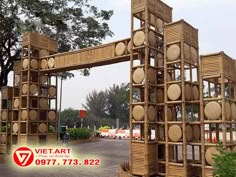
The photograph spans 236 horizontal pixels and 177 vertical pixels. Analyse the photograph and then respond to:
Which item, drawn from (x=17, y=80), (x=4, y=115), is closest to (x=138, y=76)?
(x=17, y=80)

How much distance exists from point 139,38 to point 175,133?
2619mm

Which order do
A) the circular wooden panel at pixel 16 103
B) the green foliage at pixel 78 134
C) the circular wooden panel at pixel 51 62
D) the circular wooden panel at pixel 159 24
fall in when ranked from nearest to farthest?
the circular wooden panel at pixel 159 24 < the circular wooden panel at pixel 51 62 < the circular wooden panel at pixel 16 103 < the green foliage at pixel 78 134

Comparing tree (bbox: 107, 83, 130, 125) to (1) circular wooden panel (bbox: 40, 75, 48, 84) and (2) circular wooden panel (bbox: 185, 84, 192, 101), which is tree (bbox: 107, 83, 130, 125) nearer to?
(1) circular wooden panel (bbox: 40, 75, 48, 84)

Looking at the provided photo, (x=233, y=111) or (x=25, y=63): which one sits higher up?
(x=25, y=63)

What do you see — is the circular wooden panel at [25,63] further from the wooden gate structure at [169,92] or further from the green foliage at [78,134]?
the green foliage at [78,134]

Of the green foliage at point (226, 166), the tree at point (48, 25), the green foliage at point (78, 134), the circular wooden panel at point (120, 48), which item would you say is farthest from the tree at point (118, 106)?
the green foliage at point (226, 166)

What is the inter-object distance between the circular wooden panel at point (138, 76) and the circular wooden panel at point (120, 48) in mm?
1107

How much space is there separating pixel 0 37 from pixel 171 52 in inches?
383

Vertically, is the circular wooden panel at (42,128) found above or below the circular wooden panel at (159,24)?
below

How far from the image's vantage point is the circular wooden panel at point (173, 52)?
695cm

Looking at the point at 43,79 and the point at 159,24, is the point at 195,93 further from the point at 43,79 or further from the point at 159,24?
the point at 43,79

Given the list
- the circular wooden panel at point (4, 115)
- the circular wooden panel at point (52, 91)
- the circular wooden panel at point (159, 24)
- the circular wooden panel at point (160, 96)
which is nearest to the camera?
the circular wooden panel at point (160, 96)

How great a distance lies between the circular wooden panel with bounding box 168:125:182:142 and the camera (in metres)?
6.71

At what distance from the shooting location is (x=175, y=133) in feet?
22.2
